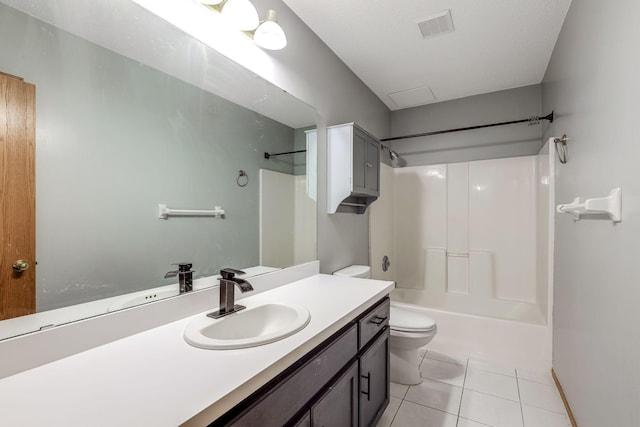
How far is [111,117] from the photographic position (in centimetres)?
95

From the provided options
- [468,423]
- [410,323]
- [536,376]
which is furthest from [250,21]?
[536,376]

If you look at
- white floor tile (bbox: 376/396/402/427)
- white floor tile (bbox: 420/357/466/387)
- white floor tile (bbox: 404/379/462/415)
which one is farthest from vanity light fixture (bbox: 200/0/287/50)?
white floor tile (bbox: 420/357/466/387)

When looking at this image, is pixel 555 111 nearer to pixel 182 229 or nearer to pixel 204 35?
pixel 204 35

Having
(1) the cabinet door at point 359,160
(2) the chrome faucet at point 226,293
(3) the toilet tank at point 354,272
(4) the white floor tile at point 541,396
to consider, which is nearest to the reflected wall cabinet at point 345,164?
(1) the cabinet door at point 359,160

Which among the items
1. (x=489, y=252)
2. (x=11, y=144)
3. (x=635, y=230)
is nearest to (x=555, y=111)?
(x=489, y=252)

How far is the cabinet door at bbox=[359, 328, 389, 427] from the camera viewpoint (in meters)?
1.35

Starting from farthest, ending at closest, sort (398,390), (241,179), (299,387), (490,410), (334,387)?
1. (398,390)
2. (490,410)
3. (241,179)
4. (334,387)
5. (299,387)

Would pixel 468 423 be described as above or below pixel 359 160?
below

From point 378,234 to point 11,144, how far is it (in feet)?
8.91

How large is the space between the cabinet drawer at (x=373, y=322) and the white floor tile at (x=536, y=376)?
1361mm

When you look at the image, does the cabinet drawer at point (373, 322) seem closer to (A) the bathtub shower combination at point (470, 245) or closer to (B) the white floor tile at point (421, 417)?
(B) the white floor tile at point (421, 417)

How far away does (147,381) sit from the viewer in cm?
71

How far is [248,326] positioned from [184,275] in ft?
1.09

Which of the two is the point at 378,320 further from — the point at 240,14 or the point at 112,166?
the point at 240,14
